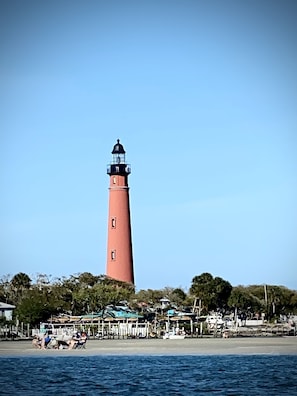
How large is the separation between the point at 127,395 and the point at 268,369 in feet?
41.2

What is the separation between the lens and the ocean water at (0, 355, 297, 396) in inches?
1436

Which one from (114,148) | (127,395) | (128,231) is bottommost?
(127,395)

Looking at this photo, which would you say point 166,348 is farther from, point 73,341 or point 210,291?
point 210,291

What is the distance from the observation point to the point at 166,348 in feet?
203

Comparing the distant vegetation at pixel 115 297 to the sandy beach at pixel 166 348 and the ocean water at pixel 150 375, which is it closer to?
the sandy beach at pixel 166 348

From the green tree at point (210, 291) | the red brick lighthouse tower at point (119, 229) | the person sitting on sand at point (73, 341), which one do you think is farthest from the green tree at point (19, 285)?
the person sitting on sand at point (73, 341)

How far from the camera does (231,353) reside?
187 feet

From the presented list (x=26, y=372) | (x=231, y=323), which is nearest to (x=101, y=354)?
(x=26, y=372)

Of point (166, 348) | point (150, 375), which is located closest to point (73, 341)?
point (166, 348)

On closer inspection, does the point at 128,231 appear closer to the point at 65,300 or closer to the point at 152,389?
the point at 65,300

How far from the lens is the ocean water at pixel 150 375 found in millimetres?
36469

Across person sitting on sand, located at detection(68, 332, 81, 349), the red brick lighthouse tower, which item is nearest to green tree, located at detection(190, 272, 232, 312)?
the red brick lighthouse tower

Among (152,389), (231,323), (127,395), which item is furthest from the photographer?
(231,323)

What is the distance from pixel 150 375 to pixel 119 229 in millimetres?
41563
